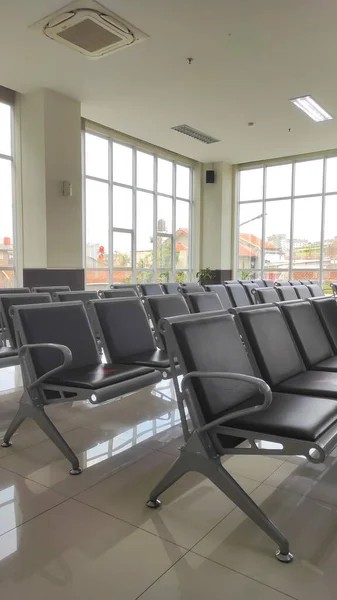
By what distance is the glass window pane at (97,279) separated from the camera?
26.4 ft

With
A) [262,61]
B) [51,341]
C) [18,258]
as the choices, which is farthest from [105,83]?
[51,341]

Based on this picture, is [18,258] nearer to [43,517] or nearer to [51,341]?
[51,341]

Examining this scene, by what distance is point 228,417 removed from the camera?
1.44 m

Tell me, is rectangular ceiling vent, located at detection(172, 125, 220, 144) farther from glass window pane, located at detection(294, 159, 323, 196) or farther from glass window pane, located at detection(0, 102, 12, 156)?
glass window pane, located at detection(0, 102, 12, 156)

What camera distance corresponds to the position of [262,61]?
538cm

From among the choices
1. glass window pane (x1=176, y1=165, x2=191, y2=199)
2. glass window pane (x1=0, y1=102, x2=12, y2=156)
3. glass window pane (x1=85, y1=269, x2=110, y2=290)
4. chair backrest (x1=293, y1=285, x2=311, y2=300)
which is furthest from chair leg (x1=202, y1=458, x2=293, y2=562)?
glass window pane (x1=176, y1=165, x2=191, y2=199)

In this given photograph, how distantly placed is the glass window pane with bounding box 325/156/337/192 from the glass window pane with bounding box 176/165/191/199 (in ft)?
10.5

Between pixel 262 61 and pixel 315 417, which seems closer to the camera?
pixel 315 417

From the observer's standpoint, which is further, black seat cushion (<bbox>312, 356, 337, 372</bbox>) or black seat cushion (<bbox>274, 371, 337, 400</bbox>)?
black seat cushion (<bbox>312, 356, 337, 372</bbox>)

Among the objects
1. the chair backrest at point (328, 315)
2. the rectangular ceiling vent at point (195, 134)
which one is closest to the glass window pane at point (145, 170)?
the rectangular ceiling vent at point (195, 134)

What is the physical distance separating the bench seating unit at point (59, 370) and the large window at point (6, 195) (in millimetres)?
4507

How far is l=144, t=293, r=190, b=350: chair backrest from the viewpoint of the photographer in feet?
10.1

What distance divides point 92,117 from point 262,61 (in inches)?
125

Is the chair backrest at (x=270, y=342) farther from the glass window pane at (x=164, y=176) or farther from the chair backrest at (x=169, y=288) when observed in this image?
the glass window pane at (x=164, y=176)
